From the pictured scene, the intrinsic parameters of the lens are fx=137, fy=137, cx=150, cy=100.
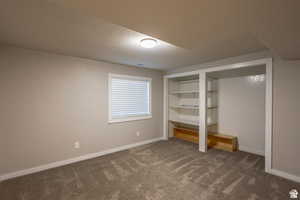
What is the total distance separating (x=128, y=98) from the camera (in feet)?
13.1

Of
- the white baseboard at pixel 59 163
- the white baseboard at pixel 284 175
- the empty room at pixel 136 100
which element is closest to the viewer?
the empty room at pixel 136 100

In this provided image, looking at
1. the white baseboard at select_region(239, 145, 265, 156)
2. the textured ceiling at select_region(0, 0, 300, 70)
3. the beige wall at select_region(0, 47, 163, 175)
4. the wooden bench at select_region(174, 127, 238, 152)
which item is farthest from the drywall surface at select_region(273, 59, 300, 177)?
the beige wall at select_region(0, 47, 163, 175)

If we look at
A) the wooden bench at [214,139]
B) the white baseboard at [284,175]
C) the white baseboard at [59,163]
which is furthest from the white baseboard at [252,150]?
the white baseboard at [59,163]

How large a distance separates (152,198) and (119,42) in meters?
2.42

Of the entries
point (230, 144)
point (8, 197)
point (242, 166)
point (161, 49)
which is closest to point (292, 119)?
point (242, 166)

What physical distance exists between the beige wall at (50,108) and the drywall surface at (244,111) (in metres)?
2.97

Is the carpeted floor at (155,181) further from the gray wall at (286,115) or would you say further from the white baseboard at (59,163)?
the gray wall at (286,115)

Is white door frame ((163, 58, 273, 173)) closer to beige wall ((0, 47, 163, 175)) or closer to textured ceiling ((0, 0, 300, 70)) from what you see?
textured ceiling ((0, 0, 300, 70))

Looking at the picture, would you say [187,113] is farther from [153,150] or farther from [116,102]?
[116,102]

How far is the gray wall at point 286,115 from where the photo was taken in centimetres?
231

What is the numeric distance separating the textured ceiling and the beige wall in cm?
43

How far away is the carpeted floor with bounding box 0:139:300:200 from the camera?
6.42 ft

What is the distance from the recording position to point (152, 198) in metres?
1.90

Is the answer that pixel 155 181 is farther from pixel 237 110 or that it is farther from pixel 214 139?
pixel 237 110
